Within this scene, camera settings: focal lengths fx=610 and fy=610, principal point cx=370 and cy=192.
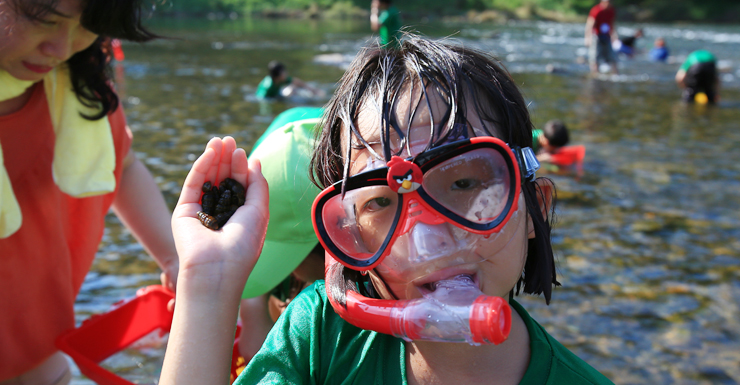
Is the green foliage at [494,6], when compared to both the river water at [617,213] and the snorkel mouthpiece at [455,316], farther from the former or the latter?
the snorkel mouthpiece at [455,316]

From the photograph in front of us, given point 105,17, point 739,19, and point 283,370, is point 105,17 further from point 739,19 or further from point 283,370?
point 739,19

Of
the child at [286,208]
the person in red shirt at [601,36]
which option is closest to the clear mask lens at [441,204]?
the child at [286,208]

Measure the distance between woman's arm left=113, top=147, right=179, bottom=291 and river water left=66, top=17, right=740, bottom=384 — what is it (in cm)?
61

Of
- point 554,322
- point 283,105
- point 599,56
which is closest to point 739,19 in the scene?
point 599,56

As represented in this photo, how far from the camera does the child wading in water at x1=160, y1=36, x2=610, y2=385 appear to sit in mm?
1407

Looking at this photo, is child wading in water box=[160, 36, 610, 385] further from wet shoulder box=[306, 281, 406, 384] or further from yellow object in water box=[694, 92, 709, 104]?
yellow object in water box=[694, 92, 709, 104]

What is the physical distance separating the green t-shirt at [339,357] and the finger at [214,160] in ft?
1.41

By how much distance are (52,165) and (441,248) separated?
5.76 feet

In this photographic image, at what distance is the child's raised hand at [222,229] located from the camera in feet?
4.74

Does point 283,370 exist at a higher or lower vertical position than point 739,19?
higher

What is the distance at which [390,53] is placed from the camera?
5.34 ft

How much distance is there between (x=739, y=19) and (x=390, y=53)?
5344 centimetres

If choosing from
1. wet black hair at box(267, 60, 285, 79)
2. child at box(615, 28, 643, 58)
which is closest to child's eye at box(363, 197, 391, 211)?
wet black hair at box(267, 60, 285, 79)

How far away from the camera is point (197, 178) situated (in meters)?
1.60
